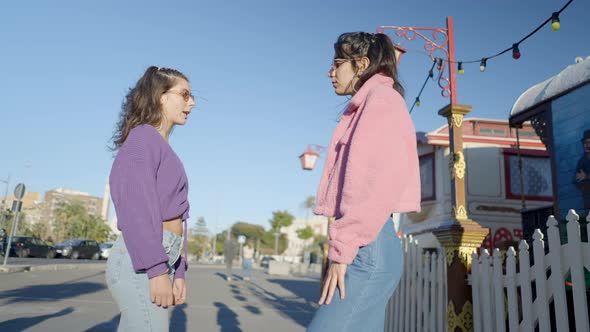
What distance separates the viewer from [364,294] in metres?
1.71

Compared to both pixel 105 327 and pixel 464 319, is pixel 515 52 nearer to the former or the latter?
pixel 464 319

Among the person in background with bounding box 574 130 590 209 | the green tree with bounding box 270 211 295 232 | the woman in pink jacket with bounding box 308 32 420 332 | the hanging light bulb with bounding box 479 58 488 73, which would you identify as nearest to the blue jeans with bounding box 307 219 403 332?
the woman in pink jacket with bounding box 308 32 420 332

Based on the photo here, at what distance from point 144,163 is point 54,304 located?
7.61m

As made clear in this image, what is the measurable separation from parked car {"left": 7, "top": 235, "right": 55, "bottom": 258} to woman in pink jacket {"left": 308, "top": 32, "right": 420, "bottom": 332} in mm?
29895

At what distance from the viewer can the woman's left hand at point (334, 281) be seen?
169 centimetres

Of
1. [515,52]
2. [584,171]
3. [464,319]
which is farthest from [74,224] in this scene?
[464,319]

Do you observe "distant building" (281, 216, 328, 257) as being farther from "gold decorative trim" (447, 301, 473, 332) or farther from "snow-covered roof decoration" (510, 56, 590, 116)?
"gold decorative trim" (447, 301, 473, 332)

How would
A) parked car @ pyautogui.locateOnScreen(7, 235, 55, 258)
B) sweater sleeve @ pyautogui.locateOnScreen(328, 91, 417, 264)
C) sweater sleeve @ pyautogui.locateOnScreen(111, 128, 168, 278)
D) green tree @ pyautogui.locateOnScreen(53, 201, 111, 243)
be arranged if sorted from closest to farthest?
sweater sleeve @ pyautogui.locateOnScreen(328, 91, 417, 264) < sweater sleeve @ pyautogui.locateOnScreen(111, 128, 168, 278) < parked car @ pyautogui.locateOnScreen(7, 235, 55, 258) < green tree @ pyautogui.locateOnScreen(53, 201, 111, 243)

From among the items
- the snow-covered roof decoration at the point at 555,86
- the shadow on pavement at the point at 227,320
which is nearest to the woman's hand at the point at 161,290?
the shadow on pavement at the point at 227,320

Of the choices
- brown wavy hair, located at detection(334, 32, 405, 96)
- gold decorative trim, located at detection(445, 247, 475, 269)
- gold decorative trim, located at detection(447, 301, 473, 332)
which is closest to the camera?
brown wavy hair, located at detection(334, 32, 405, 96)

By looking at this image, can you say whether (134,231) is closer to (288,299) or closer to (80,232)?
(288,299)

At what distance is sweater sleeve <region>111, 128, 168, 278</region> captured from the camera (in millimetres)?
1887

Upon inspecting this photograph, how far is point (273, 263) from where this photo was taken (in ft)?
98.4

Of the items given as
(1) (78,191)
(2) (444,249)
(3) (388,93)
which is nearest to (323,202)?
(3) (388,93)
